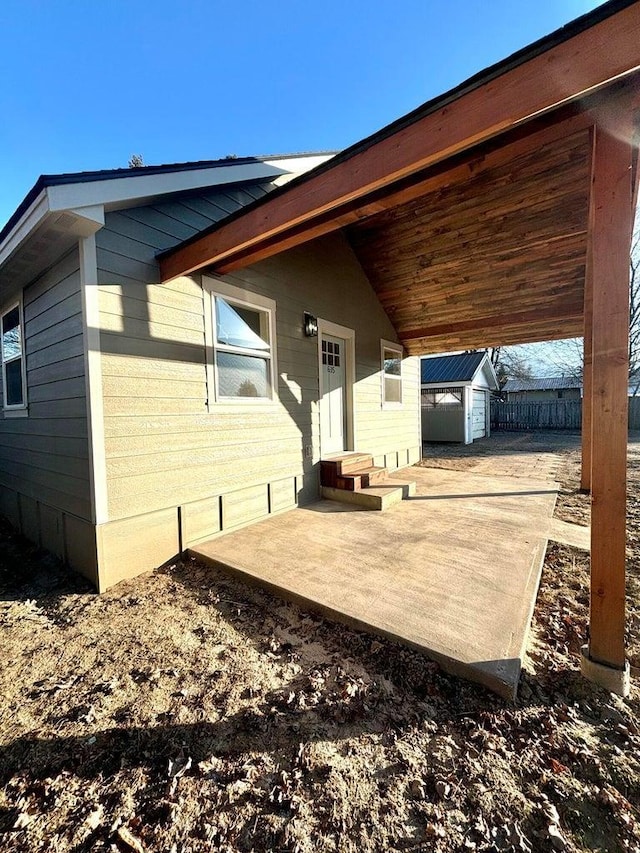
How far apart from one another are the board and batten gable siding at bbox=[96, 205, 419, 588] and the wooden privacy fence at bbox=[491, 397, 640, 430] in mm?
18097

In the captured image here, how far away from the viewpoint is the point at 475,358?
15438 millimetres

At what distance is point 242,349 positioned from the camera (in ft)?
13.5

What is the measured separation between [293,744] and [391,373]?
6701 millimetres

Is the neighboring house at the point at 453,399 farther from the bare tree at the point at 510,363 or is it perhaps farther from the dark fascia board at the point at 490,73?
the dark fascia board at the point at 490,73

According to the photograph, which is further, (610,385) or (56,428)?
(56,428)

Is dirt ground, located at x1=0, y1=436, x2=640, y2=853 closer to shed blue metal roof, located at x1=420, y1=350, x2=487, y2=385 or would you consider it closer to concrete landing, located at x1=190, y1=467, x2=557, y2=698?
concrete landing, located at x1=190, y1=467, x2=557, y2=698

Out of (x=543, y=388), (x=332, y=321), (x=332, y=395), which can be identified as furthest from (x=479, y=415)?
(x=332, y=321)

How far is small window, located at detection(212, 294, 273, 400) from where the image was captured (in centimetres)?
387

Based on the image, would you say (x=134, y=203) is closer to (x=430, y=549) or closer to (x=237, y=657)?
(x=237, y=657)

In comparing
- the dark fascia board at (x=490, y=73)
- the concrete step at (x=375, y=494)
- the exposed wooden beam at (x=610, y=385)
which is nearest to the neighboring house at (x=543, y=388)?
the concrete step at (x=375, y=494)

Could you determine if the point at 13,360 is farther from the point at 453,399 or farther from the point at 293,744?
the point at 453,399

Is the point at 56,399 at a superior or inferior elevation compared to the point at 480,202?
inferior

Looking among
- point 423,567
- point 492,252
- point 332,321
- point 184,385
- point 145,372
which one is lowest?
point 423,567

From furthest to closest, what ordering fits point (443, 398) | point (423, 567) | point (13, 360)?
point (443, 398), point (13, 360), point (423, 567)
